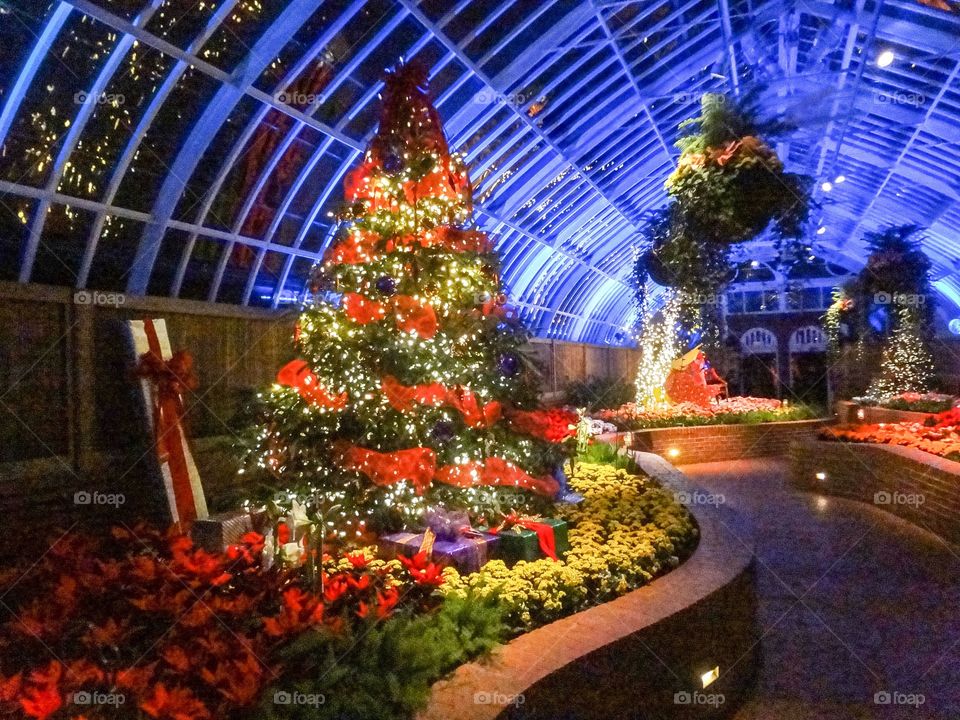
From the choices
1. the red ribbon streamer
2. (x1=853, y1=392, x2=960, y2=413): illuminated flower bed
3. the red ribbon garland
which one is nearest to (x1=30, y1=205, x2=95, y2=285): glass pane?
the red ribbon garland

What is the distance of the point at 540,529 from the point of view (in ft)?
18.2

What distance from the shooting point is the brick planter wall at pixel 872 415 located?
13.7 metres

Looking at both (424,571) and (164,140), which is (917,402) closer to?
(424,571)

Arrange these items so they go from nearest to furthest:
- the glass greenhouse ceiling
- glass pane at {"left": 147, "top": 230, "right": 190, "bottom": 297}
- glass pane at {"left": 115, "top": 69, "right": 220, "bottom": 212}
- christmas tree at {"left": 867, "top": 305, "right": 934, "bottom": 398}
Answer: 1. the glass greenhouse ceiling
2. glass pane at {"left": 115, "top": 69, "right": 220, "bottom": 212}
3. glass pane at {"left": 147, "top": 230, "right": 190, "bottom": 297}
4. christmas tree at {"left": 867, "top": 305, "right": 934, "bottom": 398}

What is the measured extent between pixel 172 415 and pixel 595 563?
136 inches

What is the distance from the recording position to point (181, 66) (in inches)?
289

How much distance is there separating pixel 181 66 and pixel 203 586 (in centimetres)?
526

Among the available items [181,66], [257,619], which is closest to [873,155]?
[181,66]

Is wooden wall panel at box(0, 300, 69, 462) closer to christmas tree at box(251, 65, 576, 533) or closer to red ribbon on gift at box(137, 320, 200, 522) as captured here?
red ribbon on gift at box(137, 320, 200, 522)

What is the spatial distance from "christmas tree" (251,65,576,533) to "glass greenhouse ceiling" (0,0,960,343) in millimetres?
905

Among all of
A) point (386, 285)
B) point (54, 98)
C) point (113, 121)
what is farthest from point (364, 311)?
point (113, 121)

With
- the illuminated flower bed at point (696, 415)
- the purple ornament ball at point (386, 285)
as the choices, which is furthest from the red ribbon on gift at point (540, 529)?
the illuminated flower bed at point (696, 415)

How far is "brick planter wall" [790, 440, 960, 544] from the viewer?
27.7 feet

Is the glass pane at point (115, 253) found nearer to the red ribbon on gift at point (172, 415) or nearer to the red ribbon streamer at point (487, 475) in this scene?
the red ribbon on gift at point (172, 415)
